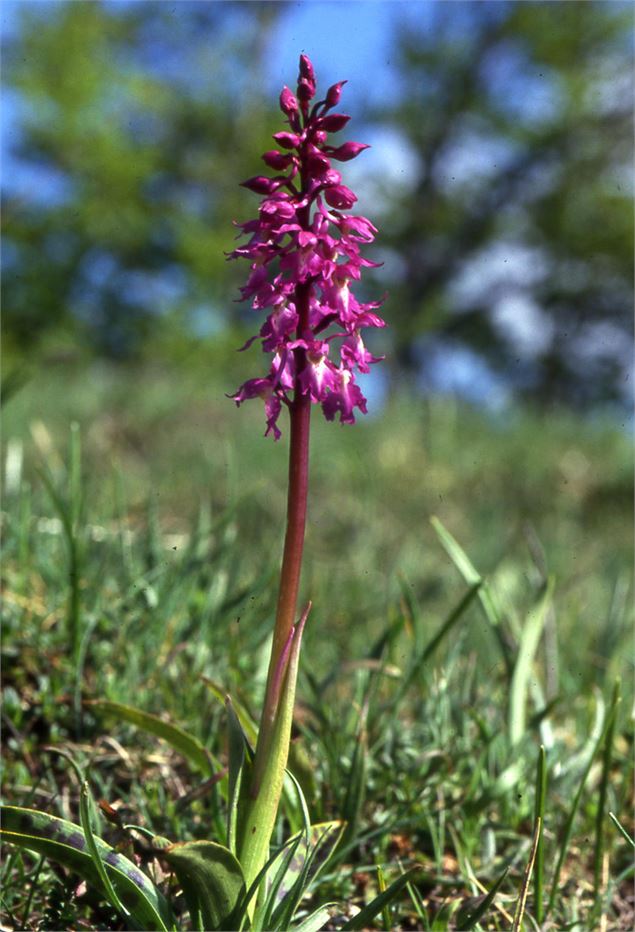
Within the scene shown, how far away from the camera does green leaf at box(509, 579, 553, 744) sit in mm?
1883

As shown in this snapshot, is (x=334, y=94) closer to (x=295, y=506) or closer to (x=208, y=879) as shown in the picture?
(x=295, y=506)

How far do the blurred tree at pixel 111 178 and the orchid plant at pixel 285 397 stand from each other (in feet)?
53.4

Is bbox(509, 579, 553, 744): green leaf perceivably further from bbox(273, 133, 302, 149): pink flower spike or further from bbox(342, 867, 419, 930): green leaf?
bbox(273, 133, 302, 149): pink flower spike

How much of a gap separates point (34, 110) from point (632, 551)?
16844mm

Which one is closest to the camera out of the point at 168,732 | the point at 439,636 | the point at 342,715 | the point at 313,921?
the point at 313,921

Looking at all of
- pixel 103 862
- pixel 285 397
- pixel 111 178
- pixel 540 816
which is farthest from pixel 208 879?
pixel 111 178

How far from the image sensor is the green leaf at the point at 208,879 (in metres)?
1.23

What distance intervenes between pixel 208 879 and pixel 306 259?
0.80m

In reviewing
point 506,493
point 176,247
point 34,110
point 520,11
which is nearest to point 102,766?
point 506,493

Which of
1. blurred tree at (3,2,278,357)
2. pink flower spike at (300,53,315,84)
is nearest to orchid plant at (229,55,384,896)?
pink flower spike at (300,53,315,84)

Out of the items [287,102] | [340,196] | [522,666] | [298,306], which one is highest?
[287,102]

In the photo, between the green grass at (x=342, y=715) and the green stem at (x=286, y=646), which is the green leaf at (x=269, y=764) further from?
the green grass at (x=342, y=715)

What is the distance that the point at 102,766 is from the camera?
1.86 m

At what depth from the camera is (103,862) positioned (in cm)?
127
